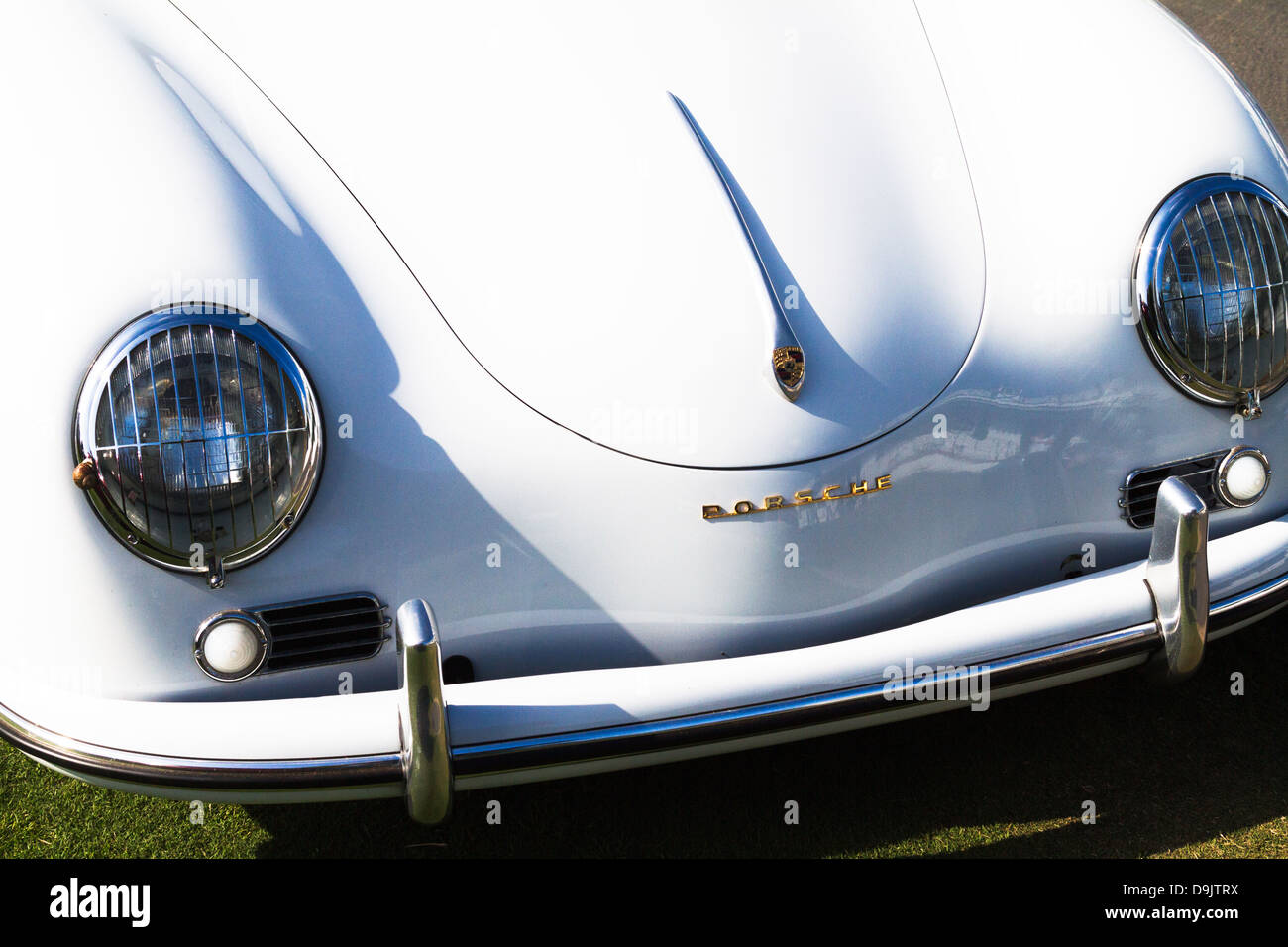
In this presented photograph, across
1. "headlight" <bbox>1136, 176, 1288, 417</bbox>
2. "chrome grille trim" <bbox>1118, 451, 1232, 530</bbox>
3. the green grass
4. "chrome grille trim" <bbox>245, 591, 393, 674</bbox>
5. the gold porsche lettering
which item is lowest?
the green grass

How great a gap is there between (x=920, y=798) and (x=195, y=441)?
142cm

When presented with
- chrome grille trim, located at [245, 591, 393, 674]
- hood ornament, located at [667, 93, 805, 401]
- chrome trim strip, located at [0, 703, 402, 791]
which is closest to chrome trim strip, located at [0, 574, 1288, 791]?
chrome trim strip, located at [0, 703, 402, 791]

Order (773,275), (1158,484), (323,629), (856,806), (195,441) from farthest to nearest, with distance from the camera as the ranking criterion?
(856,806) < (1158,484) < (773,275) < (323,629) < (195,441)

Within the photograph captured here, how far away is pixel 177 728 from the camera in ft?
5.38

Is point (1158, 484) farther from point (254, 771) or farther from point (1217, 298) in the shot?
point (254, 771)

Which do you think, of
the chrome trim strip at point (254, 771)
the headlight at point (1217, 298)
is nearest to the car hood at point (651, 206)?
the headlight at point (1217, 298)

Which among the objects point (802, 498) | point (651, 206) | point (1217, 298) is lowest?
point (802, 498)

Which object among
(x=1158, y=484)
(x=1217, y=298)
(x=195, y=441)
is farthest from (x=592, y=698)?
(x=1217, y=298)

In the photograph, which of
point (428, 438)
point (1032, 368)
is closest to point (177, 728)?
point (428, 438)

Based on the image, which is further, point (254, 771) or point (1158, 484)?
point (1158, 484)

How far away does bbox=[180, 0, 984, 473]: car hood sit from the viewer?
184cm

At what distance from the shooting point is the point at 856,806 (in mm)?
2277

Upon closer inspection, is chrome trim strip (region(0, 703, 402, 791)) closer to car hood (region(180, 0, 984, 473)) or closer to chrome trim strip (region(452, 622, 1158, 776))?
chrome trim strip (region(452, 622, 1158, 776))
